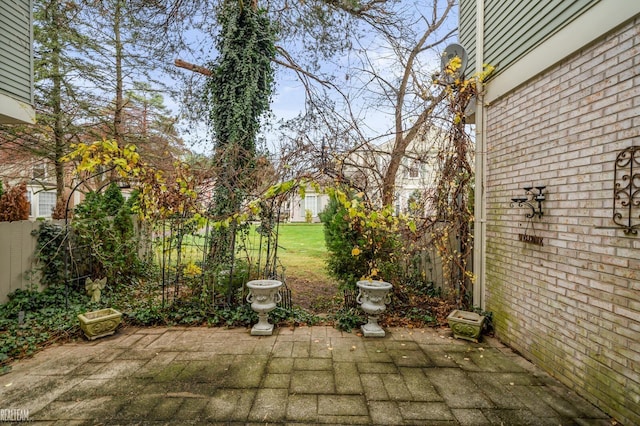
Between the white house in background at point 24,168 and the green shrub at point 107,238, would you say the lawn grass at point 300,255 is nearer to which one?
the green shrub at point 107,238

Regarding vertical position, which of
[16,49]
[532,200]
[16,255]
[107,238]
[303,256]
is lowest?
[303,256]

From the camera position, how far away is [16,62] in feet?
14.8

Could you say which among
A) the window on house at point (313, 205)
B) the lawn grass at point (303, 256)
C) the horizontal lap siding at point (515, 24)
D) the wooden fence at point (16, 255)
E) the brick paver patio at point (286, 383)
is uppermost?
the horizontal lap siding at point (515, 24)

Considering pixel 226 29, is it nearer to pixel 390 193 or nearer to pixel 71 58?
pixel 390 193

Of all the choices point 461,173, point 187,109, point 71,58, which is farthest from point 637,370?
point 71,58

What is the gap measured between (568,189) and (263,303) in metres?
3.23

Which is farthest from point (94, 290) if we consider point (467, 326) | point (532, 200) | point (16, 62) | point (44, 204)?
point (44, 204)

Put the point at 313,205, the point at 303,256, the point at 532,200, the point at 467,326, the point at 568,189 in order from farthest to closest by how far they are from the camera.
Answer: the point at 313,205, the point at 303,256, the point at 467,326, the point at 532,200, the point at 568,189

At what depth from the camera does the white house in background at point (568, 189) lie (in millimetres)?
1971

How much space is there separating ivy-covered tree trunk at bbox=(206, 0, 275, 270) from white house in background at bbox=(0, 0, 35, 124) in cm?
275

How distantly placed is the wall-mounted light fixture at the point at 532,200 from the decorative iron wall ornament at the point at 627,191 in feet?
2.08

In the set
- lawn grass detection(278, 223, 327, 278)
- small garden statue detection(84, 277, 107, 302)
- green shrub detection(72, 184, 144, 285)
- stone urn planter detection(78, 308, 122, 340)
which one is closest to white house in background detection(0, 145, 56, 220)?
green shrub detection(72, 184, 144, 285)

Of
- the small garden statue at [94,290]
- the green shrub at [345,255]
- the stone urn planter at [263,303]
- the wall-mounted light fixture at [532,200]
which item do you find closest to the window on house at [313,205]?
the green shrub at [345,255]
